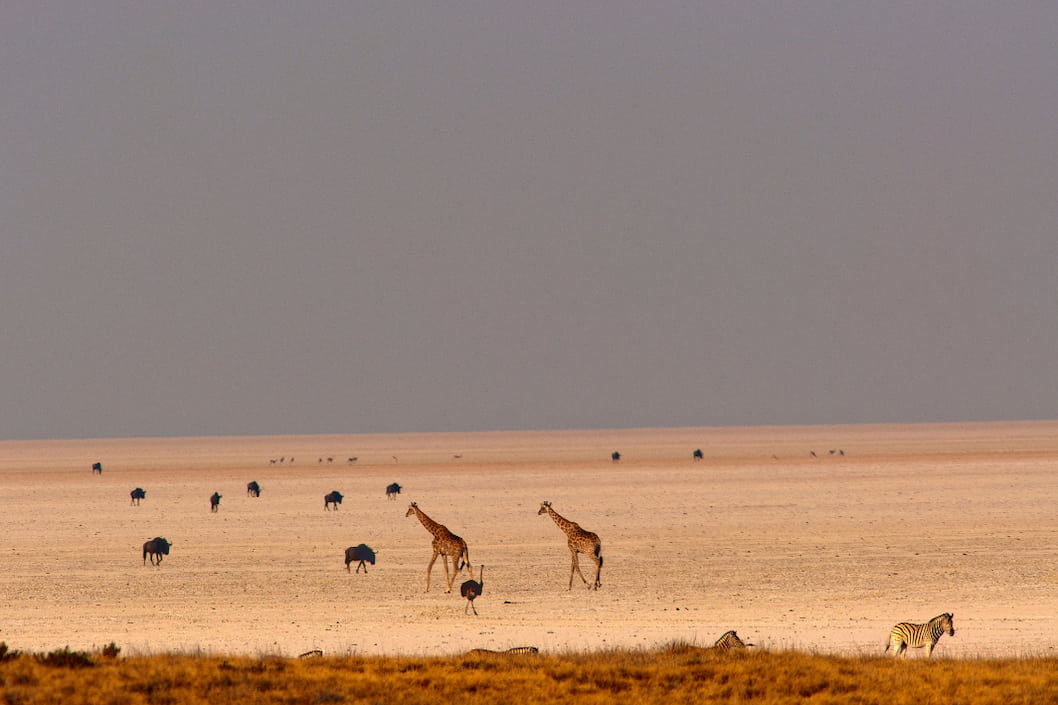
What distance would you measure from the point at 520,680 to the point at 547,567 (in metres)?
16.0

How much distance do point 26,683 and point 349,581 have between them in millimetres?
14451

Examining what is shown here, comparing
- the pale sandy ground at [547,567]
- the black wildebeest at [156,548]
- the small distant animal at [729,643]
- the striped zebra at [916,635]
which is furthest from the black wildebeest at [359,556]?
the striped zebra at [916,635]

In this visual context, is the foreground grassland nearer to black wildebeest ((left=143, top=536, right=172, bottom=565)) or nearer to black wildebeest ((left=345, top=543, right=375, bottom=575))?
black wildebeest ((left=345, top=543, right=375, bottom=575))

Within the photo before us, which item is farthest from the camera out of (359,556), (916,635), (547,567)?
(547,567)

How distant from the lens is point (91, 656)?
16.2 metres

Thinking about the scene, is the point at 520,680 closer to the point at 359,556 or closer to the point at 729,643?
the point at 729,643

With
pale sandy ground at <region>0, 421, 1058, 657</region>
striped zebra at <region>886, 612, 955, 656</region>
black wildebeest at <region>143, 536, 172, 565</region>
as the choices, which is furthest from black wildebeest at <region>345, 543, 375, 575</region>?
striped zebra at <region>886, 612, 955, 656</region>

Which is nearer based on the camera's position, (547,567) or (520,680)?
(520,680)

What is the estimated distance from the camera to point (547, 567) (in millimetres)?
31047

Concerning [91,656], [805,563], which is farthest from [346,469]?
[91,656]

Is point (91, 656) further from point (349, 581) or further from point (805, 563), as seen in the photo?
point (805, 563)

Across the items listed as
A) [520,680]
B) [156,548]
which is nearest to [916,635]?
[520,680]

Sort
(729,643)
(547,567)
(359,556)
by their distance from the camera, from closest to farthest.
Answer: (729,643), (359,556), (547,567)

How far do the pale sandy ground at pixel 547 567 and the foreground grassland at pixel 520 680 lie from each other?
2.79 metres
